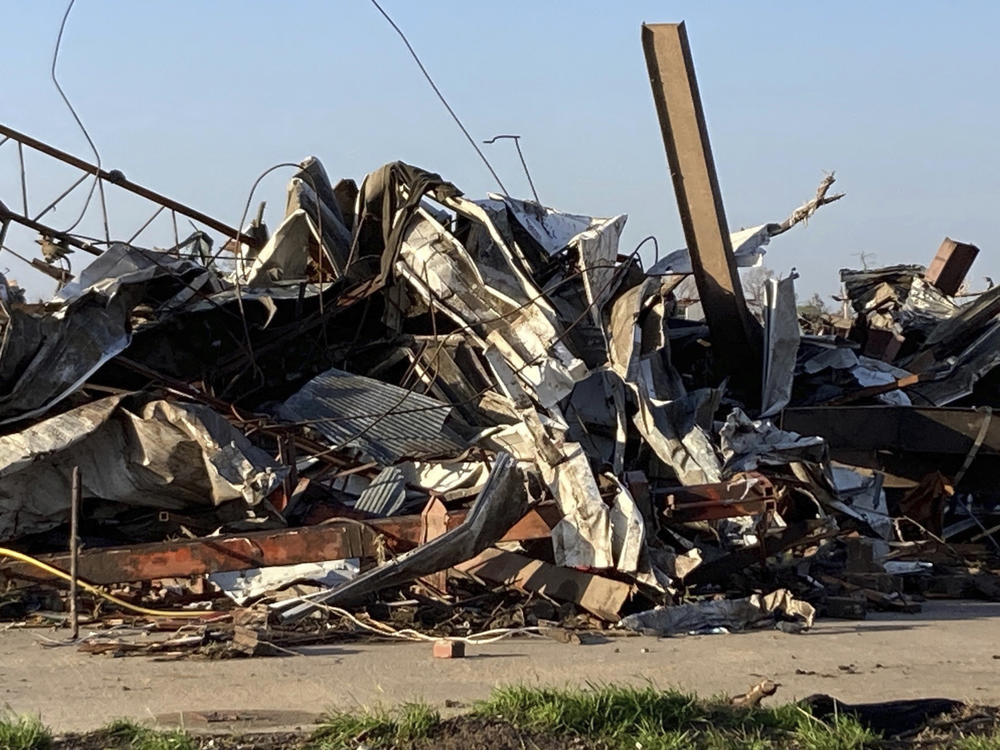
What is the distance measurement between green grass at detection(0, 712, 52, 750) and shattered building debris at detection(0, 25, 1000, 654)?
164 centimetres

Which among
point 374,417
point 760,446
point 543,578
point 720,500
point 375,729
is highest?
point 374,417

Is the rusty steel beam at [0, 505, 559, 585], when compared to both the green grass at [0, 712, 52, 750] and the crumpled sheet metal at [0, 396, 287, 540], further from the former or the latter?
the green grass at [0, 712, 52, 750]

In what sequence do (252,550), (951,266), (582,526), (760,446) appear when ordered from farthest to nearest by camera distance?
(951,266)
(760,446)
(582,526)
(252,550)

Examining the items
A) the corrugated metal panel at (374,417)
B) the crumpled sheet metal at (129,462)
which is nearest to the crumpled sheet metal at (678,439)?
the corrugated metal panel at (374,417)

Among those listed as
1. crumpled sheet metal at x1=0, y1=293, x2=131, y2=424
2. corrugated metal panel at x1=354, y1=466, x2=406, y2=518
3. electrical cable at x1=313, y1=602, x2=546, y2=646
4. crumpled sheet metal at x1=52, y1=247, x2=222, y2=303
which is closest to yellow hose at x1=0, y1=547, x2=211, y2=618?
electrical cable at x1=313, y1=602, x2=546, y2=646

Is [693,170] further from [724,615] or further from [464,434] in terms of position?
[724,615]

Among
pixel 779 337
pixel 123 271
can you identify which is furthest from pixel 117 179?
pixel 779 337

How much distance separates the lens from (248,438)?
8.33m

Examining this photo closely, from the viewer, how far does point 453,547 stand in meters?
6.81

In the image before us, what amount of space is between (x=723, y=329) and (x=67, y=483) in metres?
5.58

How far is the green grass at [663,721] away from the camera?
4.43 metres

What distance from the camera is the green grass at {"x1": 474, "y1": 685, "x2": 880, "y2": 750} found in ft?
14.5

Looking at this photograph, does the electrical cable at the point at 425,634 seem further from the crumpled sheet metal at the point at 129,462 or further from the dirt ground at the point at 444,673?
the crumpled sheet metal at the point at 129,462

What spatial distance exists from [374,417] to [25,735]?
484 cm
